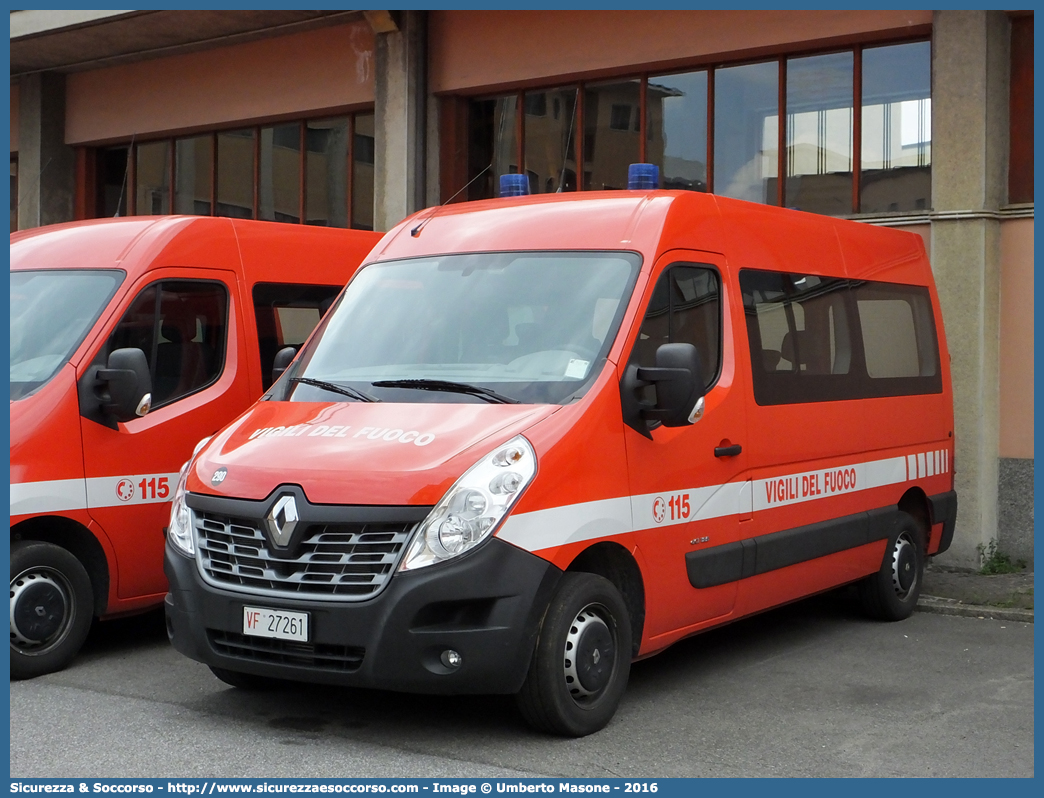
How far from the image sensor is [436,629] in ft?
17.2

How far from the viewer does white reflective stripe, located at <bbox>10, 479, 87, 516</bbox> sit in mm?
6664

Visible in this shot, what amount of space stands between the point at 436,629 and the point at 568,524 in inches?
27.7

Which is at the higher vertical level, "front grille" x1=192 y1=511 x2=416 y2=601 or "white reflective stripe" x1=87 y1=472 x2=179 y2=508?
"white reflective stripe" x1=87 y1=472 x2=179 y2=508

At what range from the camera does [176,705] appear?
617cm

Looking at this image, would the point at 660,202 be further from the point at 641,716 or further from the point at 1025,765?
the point at 1025,765

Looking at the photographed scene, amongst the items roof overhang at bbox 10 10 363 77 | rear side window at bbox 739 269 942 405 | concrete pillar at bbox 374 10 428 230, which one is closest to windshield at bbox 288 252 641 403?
rear side window at bbox 739 269 942 405

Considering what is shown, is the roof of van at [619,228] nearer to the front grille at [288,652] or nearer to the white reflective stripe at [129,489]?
the white reflective stripe at [129,489]

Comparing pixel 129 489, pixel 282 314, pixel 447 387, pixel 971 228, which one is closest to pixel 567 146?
pixel 971 228

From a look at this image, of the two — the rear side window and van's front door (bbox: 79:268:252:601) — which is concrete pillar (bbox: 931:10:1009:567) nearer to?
the rear side window

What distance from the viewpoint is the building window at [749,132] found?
11.3 meters

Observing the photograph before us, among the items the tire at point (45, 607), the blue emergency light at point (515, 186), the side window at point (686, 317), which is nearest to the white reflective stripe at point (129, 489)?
the tire at point (45, 607)

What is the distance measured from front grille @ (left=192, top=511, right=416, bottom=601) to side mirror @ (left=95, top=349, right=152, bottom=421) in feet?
4.95

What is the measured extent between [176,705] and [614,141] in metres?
8.26

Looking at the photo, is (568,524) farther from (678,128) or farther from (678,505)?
(678,128)
